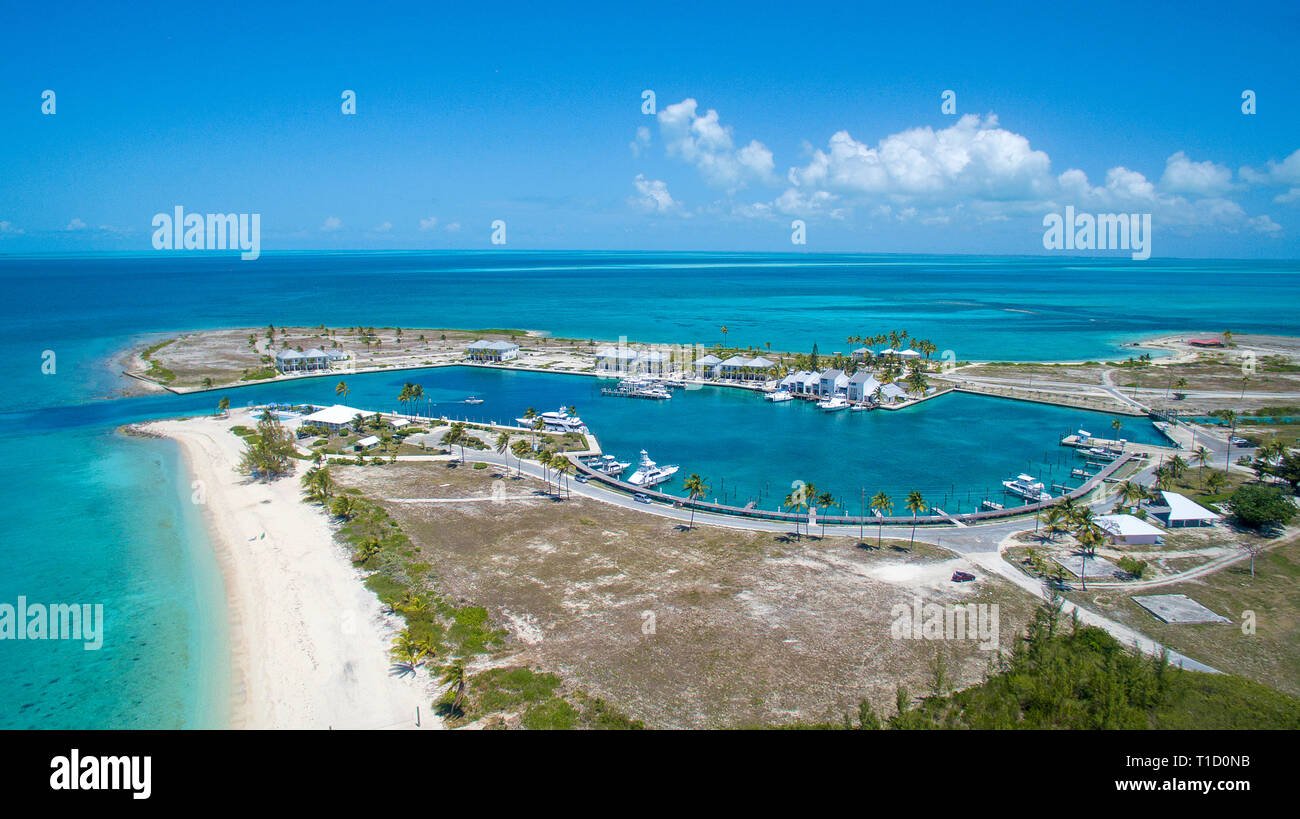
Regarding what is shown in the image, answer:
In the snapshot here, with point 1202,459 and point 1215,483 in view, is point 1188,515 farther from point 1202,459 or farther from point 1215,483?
point 1202,459

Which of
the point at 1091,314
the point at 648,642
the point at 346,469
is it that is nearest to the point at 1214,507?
the point at 648,642

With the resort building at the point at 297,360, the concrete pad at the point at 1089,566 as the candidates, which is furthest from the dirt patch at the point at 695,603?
the resort building at the point at 297,360

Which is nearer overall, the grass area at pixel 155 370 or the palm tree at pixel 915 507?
the palm tree at pixel 915 507

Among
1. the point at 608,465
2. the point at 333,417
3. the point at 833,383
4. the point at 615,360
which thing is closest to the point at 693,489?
the point at 608,465

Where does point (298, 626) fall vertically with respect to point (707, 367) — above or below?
below

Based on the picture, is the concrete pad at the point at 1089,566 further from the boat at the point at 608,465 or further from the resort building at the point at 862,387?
the resort building at the point at 862,387
